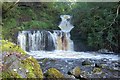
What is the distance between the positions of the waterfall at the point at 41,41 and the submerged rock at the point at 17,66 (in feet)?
26.4

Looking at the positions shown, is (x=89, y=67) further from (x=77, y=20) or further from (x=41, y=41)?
(x=77, y=20)

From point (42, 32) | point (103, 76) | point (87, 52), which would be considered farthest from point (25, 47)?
point (103, 76)

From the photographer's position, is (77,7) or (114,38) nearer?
(114,38)

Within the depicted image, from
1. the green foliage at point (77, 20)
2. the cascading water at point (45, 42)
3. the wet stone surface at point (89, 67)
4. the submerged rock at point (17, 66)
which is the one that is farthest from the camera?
the cascading water at point (45, 42)

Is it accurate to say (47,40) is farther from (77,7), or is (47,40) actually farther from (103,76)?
(103,76)

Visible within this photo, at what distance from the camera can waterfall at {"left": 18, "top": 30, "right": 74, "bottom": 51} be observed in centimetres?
1412

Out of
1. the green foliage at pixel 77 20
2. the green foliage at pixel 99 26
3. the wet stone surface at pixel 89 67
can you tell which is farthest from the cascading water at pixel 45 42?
the wet stone surface at pixel 89 67

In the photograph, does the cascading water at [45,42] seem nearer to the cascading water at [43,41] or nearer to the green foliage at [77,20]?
the cascading water at [43,41]

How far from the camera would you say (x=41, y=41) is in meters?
14.3

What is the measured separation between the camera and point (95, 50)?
1386 centimetres

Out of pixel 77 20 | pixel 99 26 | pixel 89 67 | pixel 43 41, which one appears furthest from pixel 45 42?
pixel 89 67

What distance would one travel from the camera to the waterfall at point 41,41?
14.1 metres

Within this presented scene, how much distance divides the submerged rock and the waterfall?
26.4ft

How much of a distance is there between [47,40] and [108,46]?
332cm
